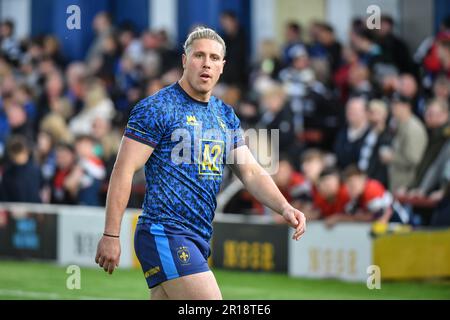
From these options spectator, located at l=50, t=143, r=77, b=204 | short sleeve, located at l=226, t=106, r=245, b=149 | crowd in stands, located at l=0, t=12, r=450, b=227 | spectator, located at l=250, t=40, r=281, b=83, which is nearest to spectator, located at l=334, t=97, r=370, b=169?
crowd in stands, located at l=0, t=12, r=450, b=227

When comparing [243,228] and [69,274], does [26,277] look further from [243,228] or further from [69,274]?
[243,228]

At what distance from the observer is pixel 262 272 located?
15.5m

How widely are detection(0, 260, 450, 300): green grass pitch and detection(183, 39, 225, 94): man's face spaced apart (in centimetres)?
553

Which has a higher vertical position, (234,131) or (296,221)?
(234,131)

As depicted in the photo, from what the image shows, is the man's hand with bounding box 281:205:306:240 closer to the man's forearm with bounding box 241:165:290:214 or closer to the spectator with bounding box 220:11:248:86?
the man's forearm with bounding box 241:165:290:214

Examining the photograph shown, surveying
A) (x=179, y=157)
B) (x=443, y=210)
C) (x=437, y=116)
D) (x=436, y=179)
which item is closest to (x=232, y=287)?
(x=443, y=210)

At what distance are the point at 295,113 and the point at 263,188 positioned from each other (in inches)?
364

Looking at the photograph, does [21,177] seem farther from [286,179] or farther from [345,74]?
[345,74]

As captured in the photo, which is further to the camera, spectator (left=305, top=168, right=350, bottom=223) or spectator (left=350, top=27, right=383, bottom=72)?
spectator (left=350, top=27, right=383, bottom=72)

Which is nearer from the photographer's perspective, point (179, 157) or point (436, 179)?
point (179, 157)

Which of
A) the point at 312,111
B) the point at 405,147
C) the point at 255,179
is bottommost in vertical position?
the point at 405,147

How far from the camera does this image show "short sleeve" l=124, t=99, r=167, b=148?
7660 millimetres

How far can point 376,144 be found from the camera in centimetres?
1583
